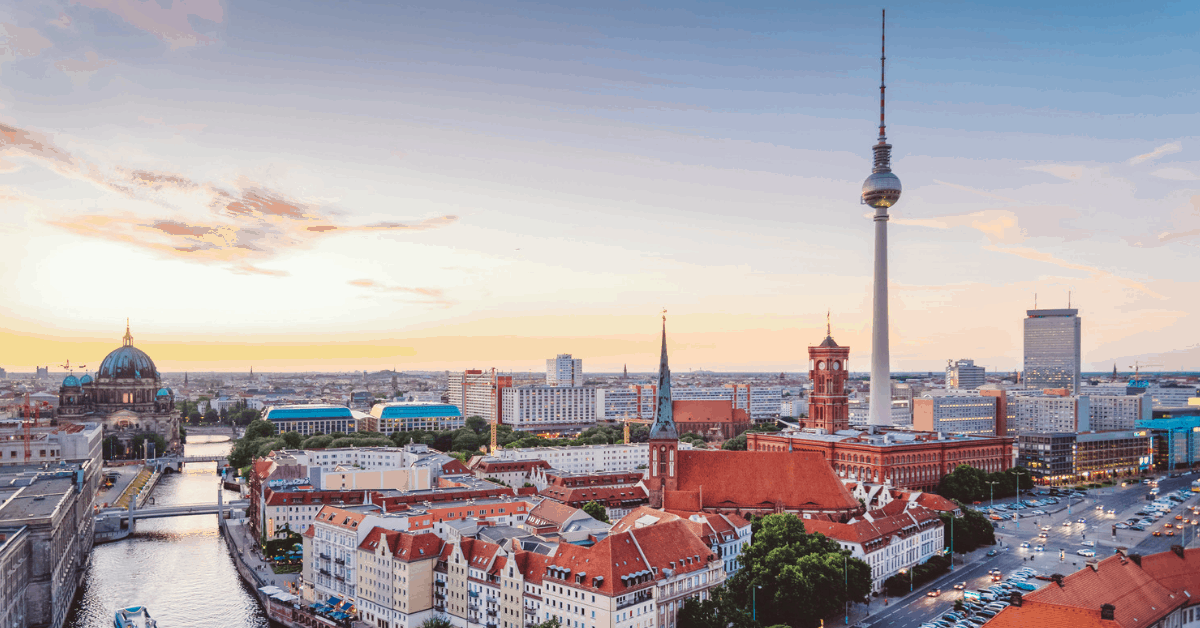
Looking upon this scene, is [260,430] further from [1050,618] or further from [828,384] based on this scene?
[1050,618]

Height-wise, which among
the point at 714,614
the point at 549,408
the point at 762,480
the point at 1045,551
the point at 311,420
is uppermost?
the point at 762,480

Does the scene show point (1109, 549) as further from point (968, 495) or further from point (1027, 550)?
point (968, 495)

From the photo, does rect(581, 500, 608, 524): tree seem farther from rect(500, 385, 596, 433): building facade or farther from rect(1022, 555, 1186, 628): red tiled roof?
Result: rect(500, 385, 596, 433): building facade

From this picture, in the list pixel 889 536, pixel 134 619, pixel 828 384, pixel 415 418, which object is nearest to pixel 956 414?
pixel 828 384

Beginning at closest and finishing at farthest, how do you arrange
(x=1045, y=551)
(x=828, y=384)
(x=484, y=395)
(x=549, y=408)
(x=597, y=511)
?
(x=1045, y=551) → (x=597, y=511) → (x=828, y=384) → (x=549, y=408) → (x=484, y=395)

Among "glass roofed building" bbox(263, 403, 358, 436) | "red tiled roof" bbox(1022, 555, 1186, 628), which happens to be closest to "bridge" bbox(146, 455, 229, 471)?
"glass roofed building" bbox(263, 403, 358, 436)
